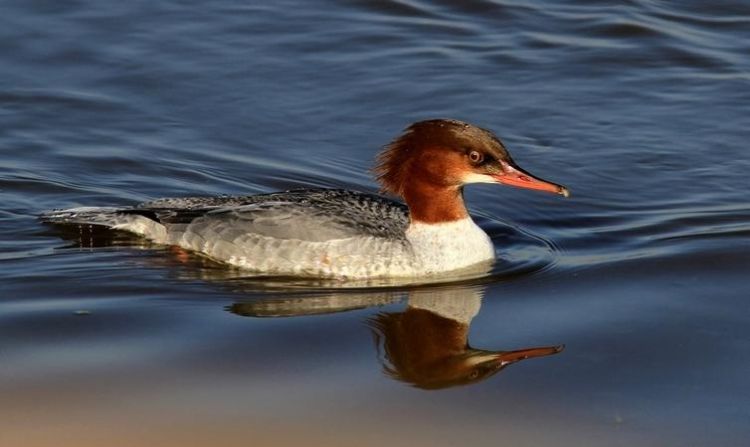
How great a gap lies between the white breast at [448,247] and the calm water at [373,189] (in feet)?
0.79

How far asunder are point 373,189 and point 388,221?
1.70 metres

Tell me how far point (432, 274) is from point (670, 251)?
195 cm

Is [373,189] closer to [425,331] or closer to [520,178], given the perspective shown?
[520,178]

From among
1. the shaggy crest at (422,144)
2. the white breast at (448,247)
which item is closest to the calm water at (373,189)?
the white breast at (448,247)

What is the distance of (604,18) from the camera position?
1788cm

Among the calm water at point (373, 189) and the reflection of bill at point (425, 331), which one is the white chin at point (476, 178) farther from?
→ the reflection of bill at point (425, 331)

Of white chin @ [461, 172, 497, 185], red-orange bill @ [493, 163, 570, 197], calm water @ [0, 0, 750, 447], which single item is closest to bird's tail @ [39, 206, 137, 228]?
calm water @ [0, 0, 750, 447]

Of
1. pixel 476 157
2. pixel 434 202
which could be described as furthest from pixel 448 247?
pixel 476 157

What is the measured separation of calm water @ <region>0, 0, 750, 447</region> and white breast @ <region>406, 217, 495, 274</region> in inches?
9.5

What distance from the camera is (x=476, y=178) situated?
11.4m

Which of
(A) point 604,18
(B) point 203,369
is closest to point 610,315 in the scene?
(B) point 203,369

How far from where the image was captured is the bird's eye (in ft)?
37.1

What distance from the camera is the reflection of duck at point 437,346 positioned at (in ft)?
30.0

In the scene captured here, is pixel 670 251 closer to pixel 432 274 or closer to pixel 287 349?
pixel 432 274
